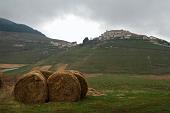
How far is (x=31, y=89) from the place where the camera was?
23.4 meters

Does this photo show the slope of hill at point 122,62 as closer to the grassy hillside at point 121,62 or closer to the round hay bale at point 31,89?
the grassy hillside at point 121,62

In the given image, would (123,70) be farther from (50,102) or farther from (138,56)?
(50,102)

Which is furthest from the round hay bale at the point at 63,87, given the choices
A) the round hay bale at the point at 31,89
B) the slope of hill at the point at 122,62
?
the slope of hill at the point at 122,62

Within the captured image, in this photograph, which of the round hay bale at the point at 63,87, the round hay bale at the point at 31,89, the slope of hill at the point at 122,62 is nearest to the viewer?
the round hay bale at the point at 31,89

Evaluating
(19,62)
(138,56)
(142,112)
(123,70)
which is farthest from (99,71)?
(142,112)

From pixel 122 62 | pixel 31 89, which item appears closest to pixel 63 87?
pixel 31 89

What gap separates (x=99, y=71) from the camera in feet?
247

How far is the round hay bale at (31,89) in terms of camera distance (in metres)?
23.1

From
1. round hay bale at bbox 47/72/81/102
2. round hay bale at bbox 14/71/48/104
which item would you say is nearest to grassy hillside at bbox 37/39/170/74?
round hay bale at bbox 47/72/81/102

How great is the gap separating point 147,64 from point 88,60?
14.7 meters

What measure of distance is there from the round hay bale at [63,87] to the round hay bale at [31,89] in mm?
485

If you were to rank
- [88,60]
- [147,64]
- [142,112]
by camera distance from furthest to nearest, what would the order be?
[88,60]
[147,64]
[142,112]

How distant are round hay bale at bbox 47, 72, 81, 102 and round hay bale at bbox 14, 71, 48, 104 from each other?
48 cm

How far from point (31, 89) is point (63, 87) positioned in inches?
76.8
